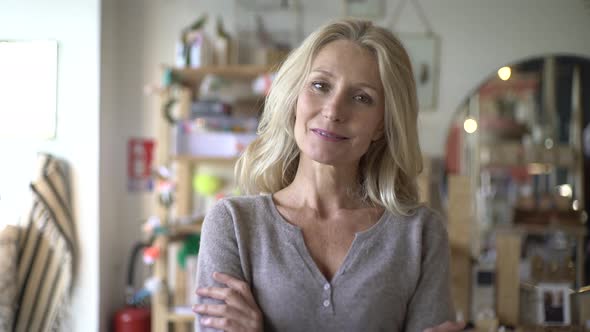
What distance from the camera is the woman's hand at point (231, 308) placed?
34.5 inches

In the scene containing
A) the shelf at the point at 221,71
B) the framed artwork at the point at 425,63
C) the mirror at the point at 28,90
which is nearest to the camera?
the mirror at the point at 28,90

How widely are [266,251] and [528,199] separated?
174 centimetres

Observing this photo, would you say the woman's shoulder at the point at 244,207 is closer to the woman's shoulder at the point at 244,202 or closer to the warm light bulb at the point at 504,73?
the woman's shoulder at the point at 244,202

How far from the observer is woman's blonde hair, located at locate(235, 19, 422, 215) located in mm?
983

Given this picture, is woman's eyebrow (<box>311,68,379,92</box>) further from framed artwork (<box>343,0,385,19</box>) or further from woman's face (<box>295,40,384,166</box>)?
framed artwork (<box>343,0,385,19</box>)

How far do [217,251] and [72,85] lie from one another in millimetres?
375

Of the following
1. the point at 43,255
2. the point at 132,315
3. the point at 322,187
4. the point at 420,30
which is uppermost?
the point at 420,30

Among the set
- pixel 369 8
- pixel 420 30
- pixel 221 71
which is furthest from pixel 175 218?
pixel 420 30

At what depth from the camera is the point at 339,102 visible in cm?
95

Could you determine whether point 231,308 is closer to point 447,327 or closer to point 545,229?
point 447,327

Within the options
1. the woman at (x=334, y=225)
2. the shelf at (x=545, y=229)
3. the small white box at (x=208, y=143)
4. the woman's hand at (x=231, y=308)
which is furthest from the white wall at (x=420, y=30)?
the woman's hand at (x=231, y=308)

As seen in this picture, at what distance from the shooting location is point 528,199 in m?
2.34

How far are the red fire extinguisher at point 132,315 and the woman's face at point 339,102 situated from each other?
161 centimetres

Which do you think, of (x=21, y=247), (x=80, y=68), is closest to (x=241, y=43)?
(x=80, y=68)
